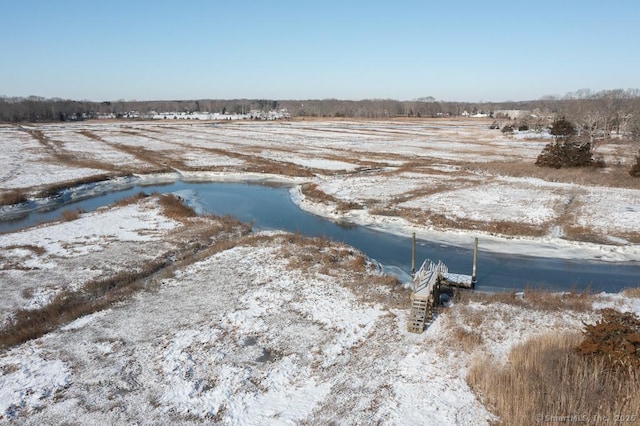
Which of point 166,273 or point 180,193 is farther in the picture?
point 180,193

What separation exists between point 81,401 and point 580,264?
19665mm

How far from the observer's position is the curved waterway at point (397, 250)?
17125 millimetres

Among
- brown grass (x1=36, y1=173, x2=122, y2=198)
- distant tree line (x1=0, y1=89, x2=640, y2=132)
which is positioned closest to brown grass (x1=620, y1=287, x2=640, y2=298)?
brown grass (x1=36, y1=173, x2=122, y2=198)

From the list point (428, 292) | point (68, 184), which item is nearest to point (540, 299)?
point (428, 292)

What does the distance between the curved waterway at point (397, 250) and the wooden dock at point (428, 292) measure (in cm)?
126

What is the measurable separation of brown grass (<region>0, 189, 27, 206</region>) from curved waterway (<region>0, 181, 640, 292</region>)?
2.19 m

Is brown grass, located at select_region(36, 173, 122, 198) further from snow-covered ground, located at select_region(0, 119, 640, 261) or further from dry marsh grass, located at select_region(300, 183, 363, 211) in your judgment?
dry marsh grass, located at select_region(300, 183, 363, 211)

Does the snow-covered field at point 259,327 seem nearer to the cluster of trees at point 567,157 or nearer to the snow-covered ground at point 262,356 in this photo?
the snow-covered ground at point 262,356

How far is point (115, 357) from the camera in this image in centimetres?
1160

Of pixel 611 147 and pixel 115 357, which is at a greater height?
pixel 611 147

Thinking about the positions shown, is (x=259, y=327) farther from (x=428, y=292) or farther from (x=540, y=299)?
(x=540, y=299)

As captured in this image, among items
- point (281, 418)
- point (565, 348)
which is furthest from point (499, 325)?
point (281, 418)


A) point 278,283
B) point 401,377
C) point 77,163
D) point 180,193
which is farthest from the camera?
point 77,163

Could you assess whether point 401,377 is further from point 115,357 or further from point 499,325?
point 115,357
